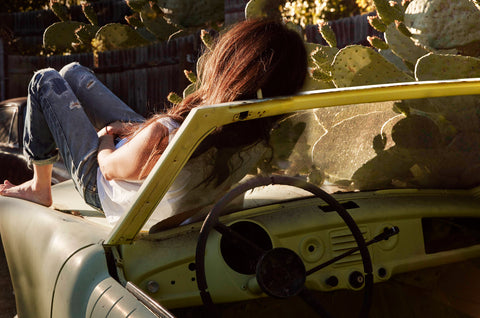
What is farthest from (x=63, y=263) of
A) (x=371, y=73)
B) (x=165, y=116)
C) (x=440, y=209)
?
(x=371, y=73)

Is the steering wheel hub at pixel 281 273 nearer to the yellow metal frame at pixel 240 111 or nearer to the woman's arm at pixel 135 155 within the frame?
the yellow metal frame at pixel 240 111

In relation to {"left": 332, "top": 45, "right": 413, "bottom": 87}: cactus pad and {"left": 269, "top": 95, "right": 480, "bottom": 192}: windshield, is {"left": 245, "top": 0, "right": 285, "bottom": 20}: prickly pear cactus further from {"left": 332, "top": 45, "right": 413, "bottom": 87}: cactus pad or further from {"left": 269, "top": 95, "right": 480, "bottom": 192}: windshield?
{"left": 269, "top": 95, "right": 480, "bottom": 192}: windshield

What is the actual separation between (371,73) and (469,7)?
662mm

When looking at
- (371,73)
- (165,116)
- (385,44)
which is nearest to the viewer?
(165,116)

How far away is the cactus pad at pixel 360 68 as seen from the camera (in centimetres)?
329

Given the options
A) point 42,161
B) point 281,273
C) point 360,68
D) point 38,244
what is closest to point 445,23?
point 360,68

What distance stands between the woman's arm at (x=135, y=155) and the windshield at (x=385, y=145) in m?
0.40

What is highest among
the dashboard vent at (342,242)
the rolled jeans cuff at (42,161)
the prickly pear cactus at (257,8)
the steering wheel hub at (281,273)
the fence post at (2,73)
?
the prickly pear cactus at (257,8)

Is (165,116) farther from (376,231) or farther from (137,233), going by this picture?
(376,231)

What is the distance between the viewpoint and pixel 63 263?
2.07 meters

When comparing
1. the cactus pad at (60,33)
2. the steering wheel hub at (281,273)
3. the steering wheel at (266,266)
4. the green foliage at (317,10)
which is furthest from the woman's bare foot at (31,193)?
the cactus pad at (60,33)

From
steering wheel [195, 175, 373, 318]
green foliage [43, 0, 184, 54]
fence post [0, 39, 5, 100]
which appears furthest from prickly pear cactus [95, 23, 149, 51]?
steering wheel [195, 175, 373, 318]

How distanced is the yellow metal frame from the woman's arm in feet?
1.02

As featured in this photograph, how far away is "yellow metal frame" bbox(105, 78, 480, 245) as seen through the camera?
1809 millimetres
